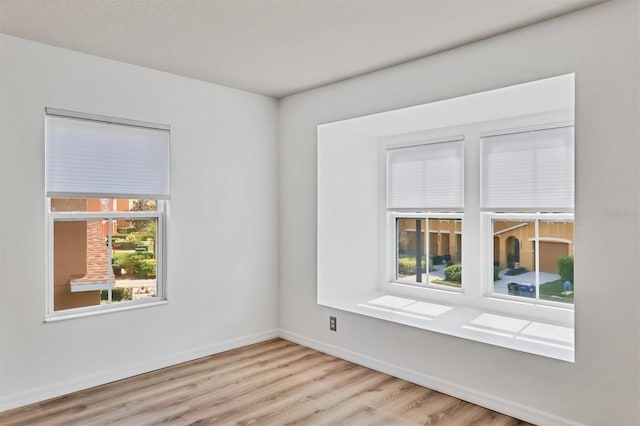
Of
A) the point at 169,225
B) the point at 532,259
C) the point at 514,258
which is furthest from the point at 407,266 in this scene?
the point at 169,225

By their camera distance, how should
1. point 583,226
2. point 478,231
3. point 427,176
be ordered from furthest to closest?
1. point 427,176
2. point 478,231
3. point 583,226

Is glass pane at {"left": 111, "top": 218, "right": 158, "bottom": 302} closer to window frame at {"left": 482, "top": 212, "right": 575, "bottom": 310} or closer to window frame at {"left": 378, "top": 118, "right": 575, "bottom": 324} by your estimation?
window frame at {"left": 378, "top": 118, "right": 575, "bottom": 324}

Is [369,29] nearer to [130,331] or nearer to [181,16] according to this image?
[181,16]

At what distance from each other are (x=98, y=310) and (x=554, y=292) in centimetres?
360

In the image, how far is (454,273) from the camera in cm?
410

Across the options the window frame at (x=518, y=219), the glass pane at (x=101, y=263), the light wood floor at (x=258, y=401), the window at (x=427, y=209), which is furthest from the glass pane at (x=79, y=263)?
the window frame at (x=518, y=219)

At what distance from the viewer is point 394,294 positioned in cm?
445

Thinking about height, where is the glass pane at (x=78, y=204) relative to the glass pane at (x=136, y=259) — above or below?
above

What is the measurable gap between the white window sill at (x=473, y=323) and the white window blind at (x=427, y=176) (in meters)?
0.94

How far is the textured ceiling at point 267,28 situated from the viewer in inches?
96.7

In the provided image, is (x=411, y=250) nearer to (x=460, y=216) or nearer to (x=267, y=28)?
(x=460, y=216)

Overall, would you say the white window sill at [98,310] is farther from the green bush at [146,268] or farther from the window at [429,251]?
the window at [429,251]

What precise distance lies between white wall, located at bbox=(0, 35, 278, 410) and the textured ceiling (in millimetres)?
263

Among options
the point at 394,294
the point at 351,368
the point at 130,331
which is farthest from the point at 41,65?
the point at 394,294
